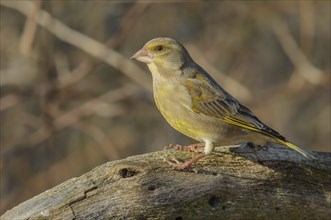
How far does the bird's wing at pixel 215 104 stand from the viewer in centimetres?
612

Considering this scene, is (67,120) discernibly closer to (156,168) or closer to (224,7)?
(224,7)

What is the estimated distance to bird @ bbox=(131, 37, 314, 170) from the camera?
6.02 metres

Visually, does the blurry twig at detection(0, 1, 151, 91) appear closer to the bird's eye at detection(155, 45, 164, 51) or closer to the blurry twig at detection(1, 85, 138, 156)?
the blurry twig at detection(1, 85, 138, 156)

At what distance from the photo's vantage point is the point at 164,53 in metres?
6.27

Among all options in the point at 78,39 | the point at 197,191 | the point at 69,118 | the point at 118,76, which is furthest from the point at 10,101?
the point at 197,191

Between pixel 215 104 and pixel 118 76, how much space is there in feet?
17.5

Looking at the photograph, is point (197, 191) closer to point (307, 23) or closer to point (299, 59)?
point (299, 59)

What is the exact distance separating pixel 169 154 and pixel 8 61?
5.78 metres

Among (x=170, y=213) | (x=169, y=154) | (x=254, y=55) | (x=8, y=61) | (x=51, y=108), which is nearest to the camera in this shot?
(x=170, y=213)

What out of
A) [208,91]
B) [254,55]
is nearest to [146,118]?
[254,55]

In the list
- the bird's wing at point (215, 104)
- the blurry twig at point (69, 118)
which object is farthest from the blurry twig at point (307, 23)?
the bird's wing at point (215, 104)

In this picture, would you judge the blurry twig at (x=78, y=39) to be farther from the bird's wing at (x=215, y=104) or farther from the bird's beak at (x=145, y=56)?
the bird's wing at (x=215, y=104)

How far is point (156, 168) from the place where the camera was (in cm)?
487

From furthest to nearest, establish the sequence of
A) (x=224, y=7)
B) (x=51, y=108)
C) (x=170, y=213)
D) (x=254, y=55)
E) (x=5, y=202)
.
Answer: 1. (x=254, y=55)
2. (x=224, y=7)
3. (x=5, y=202)
4. (x=51, y=108)
5. (x=170, y=213)
